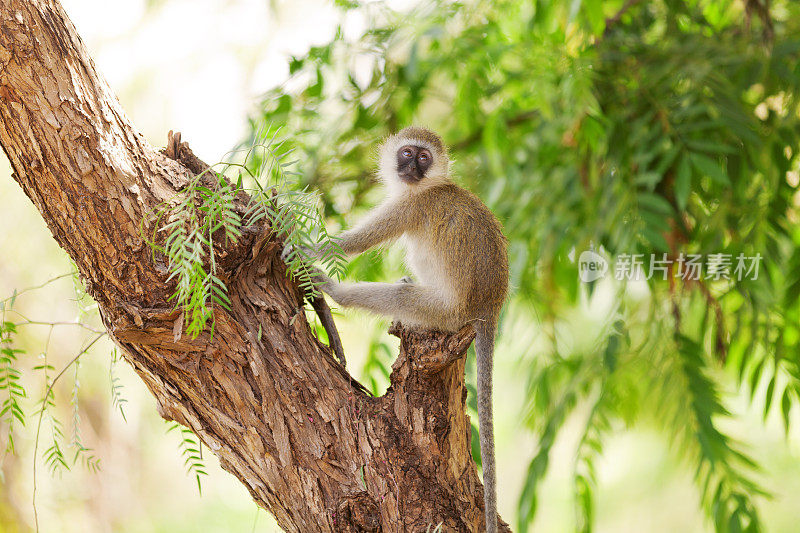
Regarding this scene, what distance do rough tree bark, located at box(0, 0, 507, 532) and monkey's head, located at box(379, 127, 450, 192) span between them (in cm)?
91

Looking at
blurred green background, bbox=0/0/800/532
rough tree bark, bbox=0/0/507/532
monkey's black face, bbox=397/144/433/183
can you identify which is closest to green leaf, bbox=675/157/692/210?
blurred green background, bbox=0/0/800/532

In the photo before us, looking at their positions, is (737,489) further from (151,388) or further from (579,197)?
(151,388)

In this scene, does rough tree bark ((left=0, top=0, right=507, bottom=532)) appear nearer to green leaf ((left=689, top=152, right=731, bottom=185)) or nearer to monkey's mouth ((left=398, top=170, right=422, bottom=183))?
monkey's mouth ((left=398, top=170, right=422, bottom=183))

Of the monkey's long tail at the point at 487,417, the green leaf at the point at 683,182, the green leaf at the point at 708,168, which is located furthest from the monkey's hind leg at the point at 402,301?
the green leaf at the point at 708,168

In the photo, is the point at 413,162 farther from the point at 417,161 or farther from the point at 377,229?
the point at 377,229

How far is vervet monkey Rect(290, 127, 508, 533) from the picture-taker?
225 cm

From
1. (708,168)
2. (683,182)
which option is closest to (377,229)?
(683,182)

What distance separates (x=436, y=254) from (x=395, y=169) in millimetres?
493

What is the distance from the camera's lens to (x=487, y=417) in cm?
210

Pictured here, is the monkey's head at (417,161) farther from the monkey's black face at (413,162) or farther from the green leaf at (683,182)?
the green leaf at (683,182)

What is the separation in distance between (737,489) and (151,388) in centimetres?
226

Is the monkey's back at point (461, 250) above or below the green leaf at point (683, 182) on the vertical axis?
below

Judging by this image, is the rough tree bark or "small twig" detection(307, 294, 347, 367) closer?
the rough tree bark

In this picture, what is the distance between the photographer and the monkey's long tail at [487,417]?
1896mm
